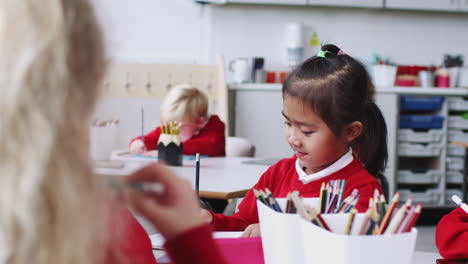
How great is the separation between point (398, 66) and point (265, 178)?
3.48 metres

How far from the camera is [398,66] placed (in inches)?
181

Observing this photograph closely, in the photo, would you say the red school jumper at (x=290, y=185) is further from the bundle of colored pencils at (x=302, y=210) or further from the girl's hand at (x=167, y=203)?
the girl's hand at (x=167, y=203)

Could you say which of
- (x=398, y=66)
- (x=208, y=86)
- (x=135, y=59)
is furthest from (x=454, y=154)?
(x=135, y=59)

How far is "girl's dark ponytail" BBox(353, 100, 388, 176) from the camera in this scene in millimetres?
1417

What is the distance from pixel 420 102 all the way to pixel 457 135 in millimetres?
419

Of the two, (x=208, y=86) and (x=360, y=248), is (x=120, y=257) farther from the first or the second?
(x=208, y=86)

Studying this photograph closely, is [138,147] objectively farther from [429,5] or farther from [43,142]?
[429,5]

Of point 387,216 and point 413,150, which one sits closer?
point 387,216

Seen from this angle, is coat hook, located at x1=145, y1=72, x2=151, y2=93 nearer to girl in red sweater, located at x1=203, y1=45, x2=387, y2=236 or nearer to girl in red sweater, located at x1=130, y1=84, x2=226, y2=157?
girl in red sweater, located at x1=130, y1=84, x2=226, y2=157

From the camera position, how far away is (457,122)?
439 cm

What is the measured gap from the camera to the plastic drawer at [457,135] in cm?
441

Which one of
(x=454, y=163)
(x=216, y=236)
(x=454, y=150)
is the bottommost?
(x=454, y=163)

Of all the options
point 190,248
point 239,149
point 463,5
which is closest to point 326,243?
point 190,248

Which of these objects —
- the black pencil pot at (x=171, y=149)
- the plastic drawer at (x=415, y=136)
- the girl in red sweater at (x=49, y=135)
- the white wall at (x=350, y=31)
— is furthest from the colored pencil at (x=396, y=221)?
the white wall at (x=350, y=31)
